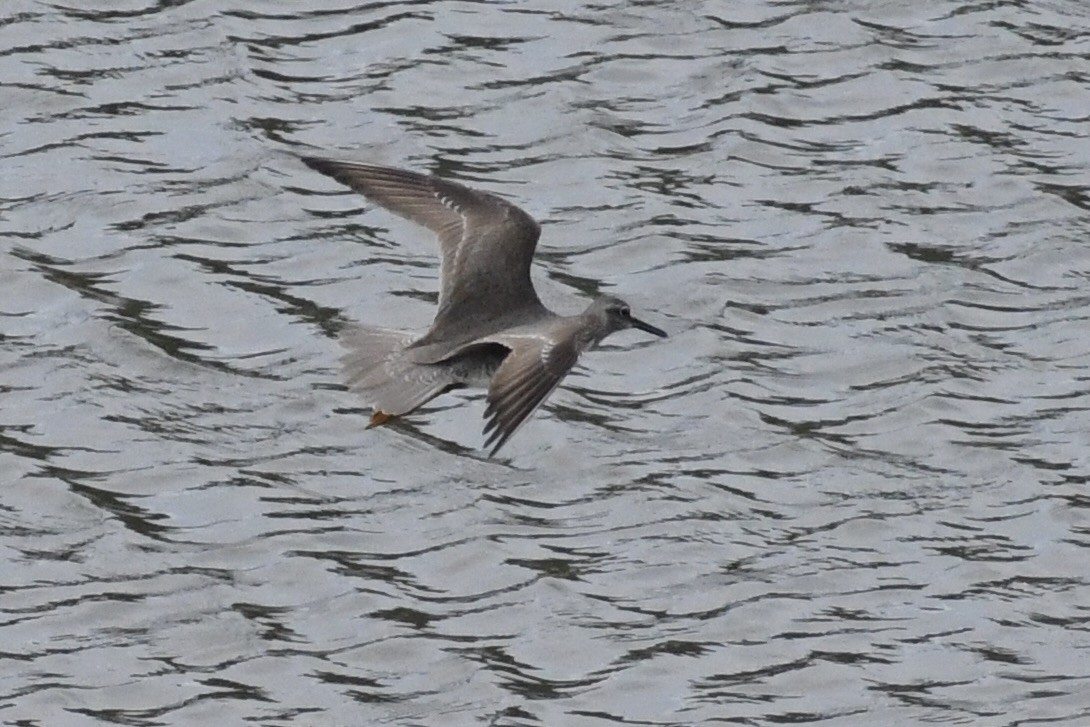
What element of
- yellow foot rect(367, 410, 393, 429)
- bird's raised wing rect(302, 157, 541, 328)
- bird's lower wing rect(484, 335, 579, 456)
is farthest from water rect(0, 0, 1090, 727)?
bird's lower wing rect(484, 335, 579, 456)

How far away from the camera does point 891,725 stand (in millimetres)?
11805

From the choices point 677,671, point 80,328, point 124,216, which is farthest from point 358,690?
point 124,216

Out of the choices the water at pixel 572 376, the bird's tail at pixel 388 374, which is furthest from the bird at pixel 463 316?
the water at pixel 572 376

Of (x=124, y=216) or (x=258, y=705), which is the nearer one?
(x=258, y=705)

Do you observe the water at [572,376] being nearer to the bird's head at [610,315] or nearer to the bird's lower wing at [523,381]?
the bird's head at [610,315]

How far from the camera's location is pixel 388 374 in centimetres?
1197

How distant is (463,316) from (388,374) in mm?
501

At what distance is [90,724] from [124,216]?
13.7 feet

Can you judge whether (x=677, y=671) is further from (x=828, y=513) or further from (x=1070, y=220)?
(x=1070, y=220)

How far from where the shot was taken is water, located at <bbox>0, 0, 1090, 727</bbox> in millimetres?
12078

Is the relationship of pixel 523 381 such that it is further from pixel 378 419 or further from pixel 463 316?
pixel 378 419

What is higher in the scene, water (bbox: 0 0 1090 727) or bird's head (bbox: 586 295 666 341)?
bird's head (bbox: 586 295 666 341)

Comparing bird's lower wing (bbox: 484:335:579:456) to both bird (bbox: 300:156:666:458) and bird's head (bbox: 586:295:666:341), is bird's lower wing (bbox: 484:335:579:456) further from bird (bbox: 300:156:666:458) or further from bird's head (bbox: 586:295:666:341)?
bird's head (bbox: 586:295:666:341)

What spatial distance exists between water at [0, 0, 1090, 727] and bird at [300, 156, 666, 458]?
2.94 feet
